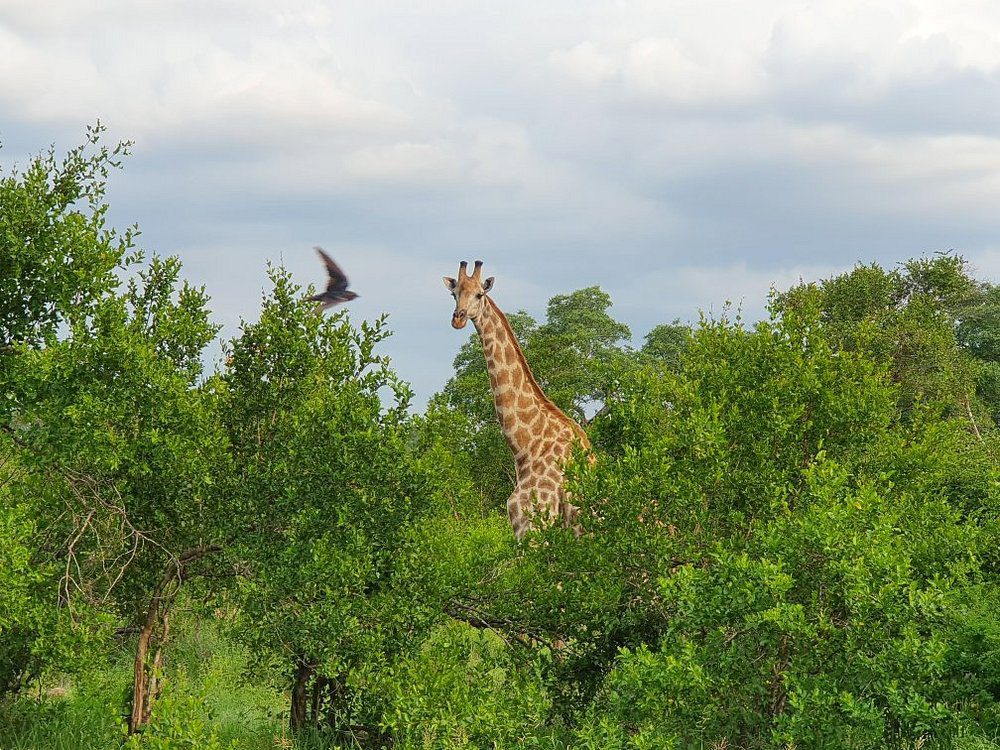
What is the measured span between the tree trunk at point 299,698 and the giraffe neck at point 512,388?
537cm

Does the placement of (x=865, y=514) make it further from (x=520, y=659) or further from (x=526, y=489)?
(x=526, y=489)

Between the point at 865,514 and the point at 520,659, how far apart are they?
3.58 m

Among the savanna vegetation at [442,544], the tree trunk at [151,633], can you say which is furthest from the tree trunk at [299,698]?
the tree trunk at [151,633]

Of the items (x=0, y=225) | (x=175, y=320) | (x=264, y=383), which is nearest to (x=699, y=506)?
(x=264, y=383)

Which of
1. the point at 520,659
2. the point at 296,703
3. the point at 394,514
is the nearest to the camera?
the point at 394,514

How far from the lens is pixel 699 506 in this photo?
10.5m

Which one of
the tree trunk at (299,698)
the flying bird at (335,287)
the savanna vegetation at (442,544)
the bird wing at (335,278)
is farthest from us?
the bird wing at (335,278)

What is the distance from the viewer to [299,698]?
11.8 metres

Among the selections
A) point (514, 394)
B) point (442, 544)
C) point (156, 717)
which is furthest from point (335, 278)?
point (156, 717)

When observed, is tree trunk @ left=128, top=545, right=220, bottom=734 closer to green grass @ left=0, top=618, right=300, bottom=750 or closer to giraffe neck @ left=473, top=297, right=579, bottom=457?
A: green grass @ left=0, top=618, right=300, bottom=750

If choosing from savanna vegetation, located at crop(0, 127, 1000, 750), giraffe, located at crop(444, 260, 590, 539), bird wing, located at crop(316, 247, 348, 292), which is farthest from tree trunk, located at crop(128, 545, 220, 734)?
giraffe, located at crop(444, 260, 590, 539)

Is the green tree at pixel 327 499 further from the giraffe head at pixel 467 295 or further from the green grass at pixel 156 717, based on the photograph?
the giraffe head at pixel 467 295

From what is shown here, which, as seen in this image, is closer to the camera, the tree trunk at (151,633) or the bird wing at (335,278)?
the tree trunk at (151,633)

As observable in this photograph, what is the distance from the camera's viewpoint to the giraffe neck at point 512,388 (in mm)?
16250
